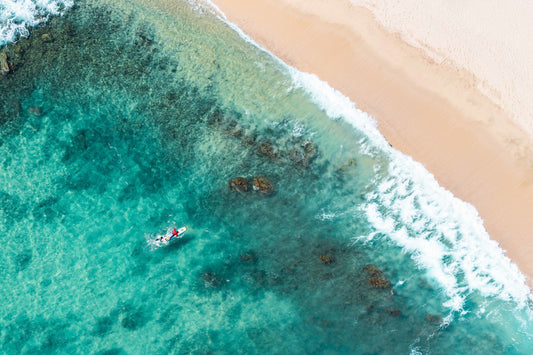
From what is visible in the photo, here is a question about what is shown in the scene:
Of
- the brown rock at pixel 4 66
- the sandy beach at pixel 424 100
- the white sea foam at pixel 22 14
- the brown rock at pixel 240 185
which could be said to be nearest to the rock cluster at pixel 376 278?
the sandy beach at pixel 424 100

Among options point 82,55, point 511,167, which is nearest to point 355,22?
point 511,167

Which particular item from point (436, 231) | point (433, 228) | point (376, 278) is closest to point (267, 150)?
point (376, 278)

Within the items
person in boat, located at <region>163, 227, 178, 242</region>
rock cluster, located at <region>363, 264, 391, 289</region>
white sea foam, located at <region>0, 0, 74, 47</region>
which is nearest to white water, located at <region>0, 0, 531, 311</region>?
rock cluster, located at <region>363, 264, 391, 289</region>

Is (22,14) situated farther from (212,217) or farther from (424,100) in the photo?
(424,100)

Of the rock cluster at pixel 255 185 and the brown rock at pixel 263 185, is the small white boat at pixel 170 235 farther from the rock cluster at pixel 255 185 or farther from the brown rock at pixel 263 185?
the brown rock at pixel 263 185

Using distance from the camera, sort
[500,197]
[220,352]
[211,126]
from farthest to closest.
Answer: [211,126]
[500,197]
[220,352]

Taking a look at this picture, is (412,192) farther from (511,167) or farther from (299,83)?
(299,83)
